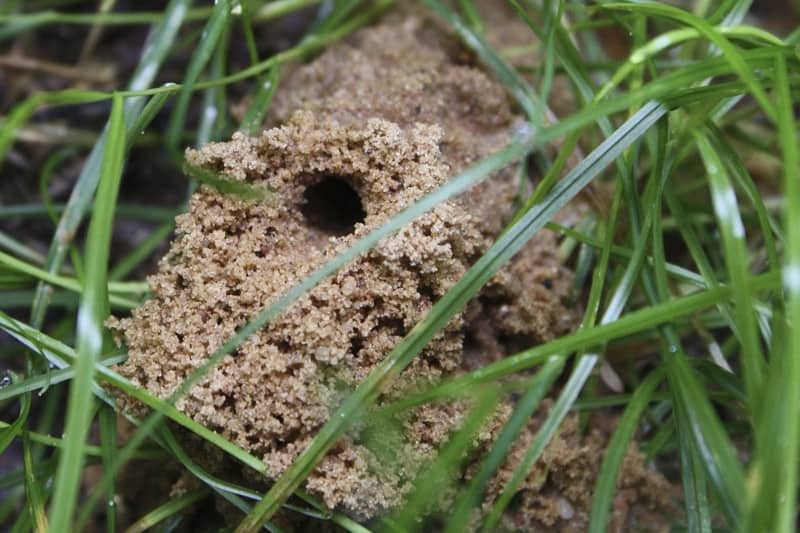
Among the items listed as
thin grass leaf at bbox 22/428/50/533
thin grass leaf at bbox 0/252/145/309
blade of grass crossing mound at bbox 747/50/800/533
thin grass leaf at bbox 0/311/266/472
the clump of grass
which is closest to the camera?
blade of grass crossing mound at bbox 747/50/800/533

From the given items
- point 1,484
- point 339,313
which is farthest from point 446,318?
point 1,484

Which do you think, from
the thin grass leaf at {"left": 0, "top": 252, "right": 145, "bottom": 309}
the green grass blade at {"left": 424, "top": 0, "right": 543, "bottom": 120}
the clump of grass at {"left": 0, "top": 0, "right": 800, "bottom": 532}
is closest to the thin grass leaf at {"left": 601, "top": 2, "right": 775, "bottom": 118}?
the clump of grass at {"left": 0, "top": 0, "right": 800, "bottom": 532}

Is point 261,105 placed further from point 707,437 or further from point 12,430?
point 707,437

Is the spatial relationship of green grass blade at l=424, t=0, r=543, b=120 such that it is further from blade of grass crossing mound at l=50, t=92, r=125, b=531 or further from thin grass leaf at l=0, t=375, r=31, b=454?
thin grass leaf at l=0, t=375, r=31, b=454

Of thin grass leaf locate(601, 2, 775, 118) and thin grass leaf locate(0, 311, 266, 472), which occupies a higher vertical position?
thin grass leaf locate(601, 2, 775, 118)

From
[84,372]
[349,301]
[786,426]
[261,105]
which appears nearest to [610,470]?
[786,426]

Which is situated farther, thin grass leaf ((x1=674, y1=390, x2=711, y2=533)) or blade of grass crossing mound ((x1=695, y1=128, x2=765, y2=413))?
thin grass leaf ((x1=674, y1=390, x2=711, y2=533))
